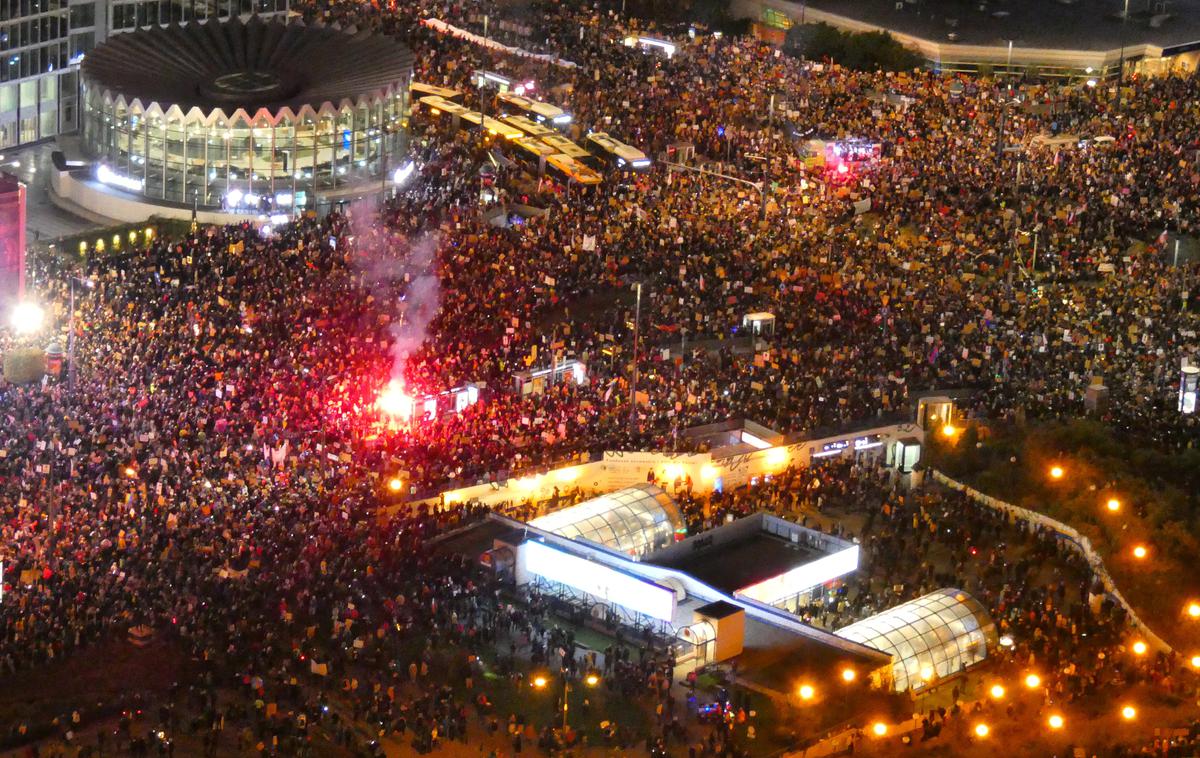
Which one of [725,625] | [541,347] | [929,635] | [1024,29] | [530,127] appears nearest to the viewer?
[725,625]

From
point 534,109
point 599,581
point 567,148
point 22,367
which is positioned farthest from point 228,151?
point 599,581

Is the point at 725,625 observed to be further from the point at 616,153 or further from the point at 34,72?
the point at 34,72


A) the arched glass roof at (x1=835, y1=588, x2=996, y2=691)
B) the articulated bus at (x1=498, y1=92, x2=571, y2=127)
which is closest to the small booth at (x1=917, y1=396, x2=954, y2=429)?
the arched glass roof at (x1=835, y1=588, x2=996, y2=691)

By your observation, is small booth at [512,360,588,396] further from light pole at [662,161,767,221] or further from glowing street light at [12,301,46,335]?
light pole at [662,161,767,221]

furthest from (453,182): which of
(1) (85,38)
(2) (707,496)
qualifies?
(2) (707,496)

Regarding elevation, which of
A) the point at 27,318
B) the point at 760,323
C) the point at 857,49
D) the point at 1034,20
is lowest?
the point at 760,323

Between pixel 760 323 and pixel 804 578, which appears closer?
pixel 804 578

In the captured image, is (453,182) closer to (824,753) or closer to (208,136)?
(208,136)

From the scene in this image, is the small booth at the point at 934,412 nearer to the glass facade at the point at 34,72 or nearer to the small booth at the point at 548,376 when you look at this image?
the small booth at the point at 548,376

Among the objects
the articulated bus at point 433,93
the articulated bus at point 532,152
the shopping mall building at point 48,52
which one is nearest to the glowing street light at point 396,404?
the articulated bus at point 532,152
